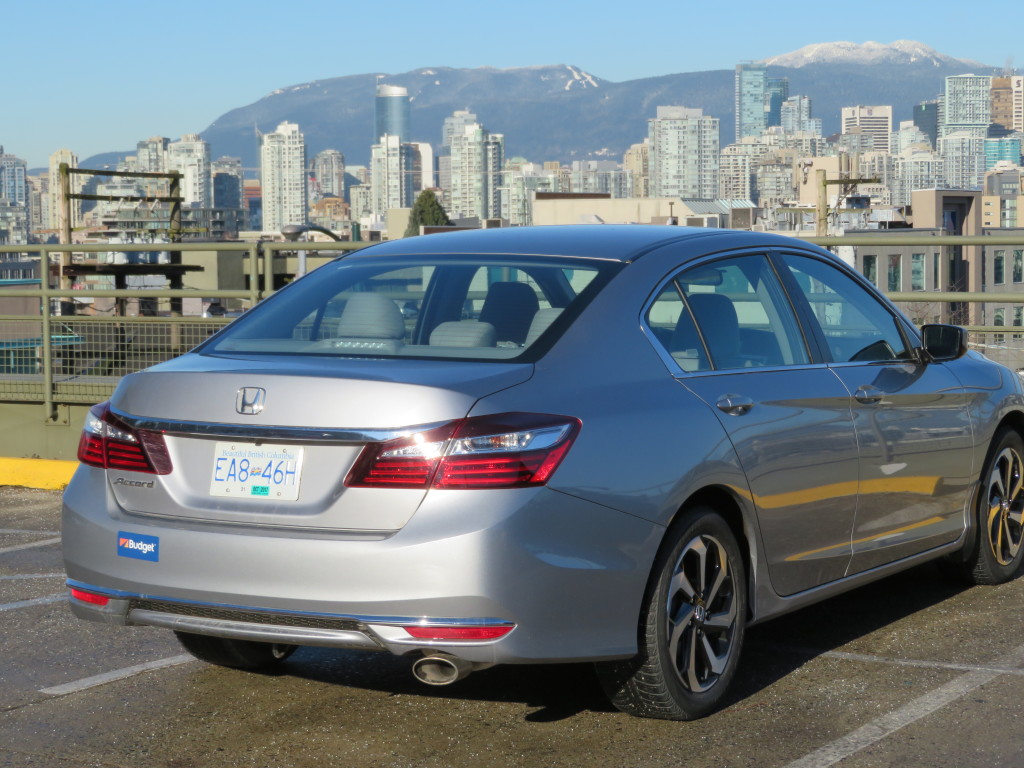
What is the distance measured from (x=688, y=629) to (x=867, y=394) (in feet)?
4.24

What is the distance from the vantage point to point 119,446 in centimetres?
427

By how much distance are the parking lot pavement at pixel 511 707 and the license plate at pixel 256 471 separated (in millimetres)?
763

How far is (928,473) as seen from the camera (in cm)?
566

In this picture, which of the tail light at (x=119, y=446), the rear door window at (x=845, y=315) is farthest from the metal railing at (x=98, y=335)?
the tail light at (x=119, y=446)

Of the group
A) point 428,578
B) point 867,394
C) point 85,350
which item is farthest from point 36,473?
point 428,578

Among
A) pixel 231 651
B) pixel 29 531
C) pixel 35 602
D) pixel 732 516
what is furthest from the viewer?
pixel 29 531

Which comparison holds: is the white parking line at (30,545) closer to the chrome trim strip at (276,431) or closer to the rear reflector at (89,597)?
the rear reflector at (89,597)

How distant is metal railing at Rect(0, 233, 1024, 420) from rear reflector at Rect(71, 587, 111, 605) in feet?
19.0

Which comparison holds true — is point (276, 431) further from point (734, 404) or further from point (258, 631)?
point (734, 404)

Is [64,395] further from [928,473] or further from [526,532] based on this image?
[526,532]

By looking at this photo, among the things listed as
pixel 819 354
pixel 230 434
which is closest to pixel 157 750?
pixel 230 434

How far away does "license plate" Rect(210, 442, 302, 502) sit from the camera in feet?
13.0

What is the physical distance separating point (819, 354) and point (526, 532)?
1.78 metres

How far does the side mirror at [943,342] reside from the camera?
588cm
